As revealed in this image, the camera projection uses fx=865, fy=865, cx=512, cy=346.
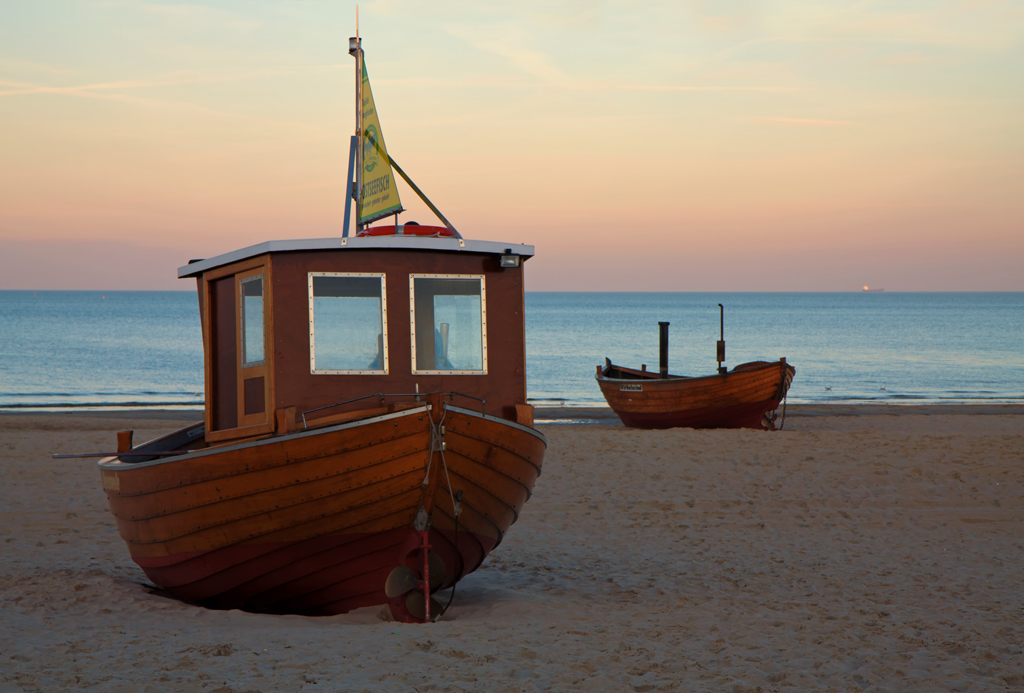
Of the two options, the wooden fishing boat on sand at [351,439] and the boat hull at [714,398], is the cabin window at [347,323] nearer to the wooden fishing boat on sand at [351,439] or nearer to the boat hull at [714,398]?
the wooden fishing boat on sand at [351,439]

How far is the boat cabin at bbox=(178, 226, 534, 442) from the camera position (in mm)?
6055

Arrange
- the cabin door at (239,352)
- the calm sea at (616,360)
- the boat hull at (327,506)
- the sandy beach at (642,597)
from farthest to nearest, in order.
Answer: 1. the calm sea at (616,360)
2. the cabin door at (239,352)
3. the boat hull at (327,506)
4. the sandy beach at (642,597)

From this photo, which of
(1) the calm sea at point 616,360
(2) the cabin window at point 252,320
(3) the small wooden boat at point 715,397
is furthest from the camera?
(1) the calm sea at point 616,360

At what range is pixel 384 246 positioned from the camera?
614 cm

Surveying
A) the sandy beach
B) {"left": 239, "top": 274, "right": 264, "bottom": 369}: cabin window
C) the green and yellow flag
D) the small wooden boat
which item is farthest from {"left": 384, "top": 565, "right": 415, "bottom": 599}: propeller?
the small wooden boat

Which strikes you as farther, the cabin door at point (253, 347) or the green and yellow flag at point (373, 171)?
the green and yellow flag at point (373, 171)

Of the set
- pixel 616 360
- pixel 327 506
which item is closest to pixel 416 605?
pixel 327 506

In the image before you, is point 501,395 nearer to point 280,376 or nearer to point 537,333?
point 280,376

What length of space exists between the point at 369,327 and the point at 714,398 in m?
13.6

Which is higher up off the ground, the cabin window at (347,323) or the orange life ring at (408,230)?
the orange life ring at (408,230)

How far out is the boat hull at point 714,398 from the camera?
1861 centimetres

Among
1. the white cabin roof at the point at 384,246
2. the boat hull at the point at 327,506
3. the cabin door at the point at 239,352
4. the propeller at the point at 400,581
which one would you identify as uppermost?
the white cabin roof at the point at 384,246

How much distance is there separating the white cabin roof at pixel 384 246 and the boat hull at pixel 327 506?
4.32 feet

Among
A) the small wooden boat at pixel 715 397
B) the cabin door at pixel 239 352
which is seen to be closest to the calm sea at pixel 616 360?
the small wooden boat at pixel 715 397
